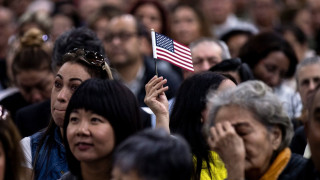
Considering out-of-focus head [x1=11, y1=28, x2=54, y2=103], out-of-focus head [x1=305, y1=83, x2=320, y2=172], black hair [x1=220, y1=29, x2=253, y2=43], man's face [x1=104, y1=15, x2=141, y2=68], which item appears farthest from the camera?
black hair [x1=220, y1=29, x2=253, y2=43]

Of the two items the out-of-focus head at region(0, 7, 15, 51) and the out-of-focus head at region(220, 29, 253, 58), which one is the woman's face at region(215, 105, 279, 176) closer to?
the out-of-focus head at region(220, 29, 253, 58)

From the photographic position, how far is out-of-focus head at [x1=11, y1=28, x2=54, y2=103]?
7988 millimetres

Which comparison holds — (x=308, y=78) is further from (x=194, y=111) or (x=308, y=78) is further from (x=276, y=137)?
(x=276, y=137)

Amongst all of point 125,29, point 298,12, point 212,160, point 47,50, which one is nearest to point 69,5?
point 298,12

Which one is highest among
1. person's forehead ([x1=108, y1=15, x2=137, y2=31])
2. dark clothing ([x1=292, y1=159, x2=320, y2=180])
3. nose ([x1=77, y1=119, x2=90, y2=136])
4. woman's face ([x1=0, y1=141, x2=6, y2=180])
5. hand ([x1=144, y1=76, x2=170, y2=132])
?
person's forehead ([x1=108, y1=15, x2=137, y2=31])

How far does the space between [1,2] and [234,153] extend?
11.2 metres

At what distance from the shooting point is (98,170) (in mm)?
5160

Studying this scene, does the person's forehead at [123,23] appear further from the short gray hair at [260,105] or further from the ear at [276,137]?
the ear at [276,137]

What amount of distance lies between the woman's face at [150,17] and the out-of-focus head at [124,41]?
4.31 ft

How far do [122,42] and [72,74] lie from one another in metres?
3.49

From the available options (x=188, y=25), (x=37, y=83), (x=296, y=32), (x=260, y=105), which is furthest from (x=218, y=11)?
(x=260, y=105)

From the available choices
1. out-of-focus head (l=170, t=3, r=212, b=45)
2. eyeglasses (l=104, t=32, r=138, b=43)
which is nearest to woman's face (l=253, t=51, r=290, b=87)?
eyeglasses (l=104, t=32, r=138, b=43)

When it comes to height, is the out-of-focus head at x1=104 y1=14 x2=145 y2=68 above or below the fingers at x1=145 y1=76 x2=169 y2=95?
above

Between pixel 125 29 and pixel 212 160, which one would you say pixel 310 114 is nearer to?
pixel 212 160
